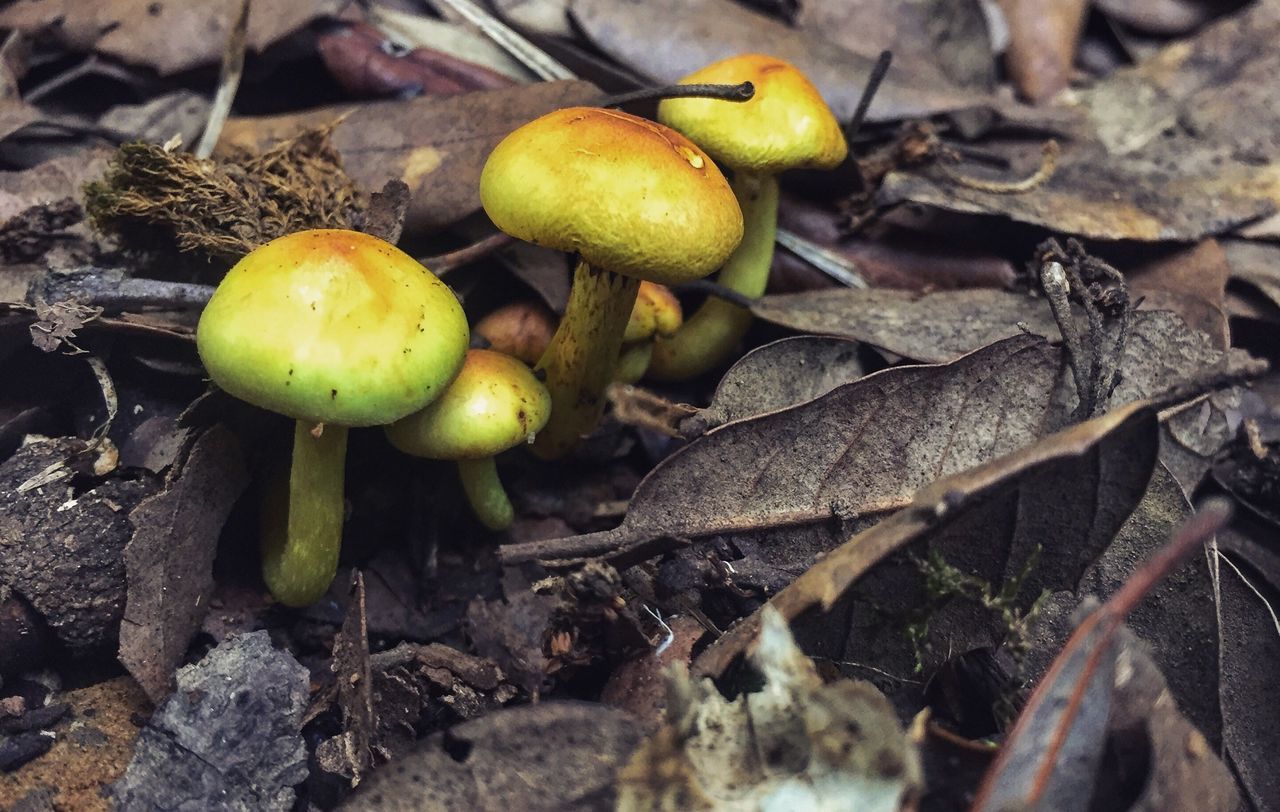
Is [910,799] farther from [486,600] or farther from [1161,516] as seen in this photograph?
[486,600]

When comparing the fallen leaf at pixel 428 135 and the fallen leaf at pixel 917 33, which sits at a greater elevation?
the fallen leaf at pixel 917 33

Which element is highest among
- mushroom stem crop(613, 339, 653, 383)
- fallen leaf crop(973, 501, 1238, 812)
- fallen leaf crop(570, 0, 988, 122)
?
fallen leaf crop(570, 0, 988, 122)

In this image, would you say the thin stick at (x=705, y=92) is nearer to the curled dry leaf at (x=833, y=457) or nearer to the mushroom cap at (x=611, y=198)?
the mushroom cap at (x=611, y=198)

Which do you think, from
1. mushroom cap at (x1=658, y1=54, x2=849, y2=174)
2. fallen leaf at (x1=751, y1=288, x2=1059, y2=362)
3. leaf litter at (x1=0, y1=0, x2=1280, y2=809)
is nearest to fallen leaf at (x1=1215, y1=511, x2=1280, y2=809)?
leaf litter at (x1=0, y1=0, x2=1280, y2=809)

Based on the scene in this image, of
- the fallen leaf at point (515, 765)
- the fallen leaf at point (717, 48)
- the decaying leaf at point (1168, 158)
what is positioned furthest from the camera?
the fallen leaf at point (717, 48)

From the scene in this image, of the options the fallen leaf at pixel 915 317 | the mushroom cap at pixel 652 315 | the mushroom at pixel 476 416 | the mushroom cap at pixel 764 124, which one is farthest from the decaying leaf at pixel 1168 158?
the mushroom at pixel 476 416

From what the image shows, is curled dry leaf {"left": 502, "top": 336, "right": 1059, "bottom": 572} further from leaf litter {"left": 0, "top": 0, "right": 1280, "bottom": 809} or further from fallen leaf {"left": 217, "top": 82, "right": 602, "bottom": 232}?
fallen leaf {"left": 217, "top": 82, "right": 602, "bottom": 232}

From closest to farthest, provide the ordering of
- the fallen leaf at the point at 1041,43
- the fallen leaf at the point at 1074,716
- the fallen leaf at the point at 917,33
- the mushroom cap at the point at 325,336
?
the fallen leaf at the point at 1074,716, the mushroom cap at the point at 325,336, the fallen leaf at the point at 917,33, the fallen leaf at the point at 1041,43
